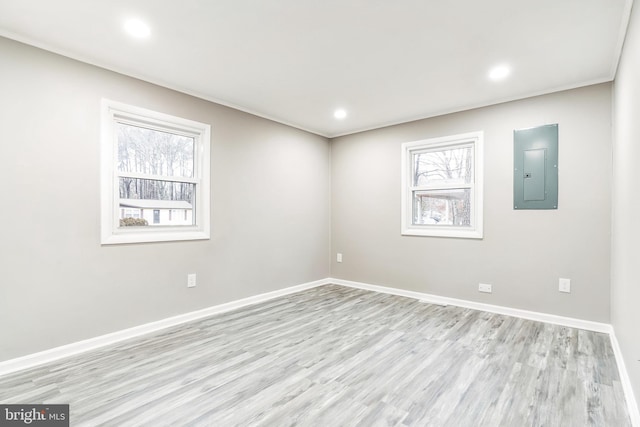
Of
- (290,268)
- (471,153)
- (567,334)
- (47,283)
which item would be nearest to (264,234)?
(290,268)

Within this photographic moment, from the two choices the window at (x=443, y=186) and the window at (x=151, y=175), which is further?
the window at (x=443, y=186)

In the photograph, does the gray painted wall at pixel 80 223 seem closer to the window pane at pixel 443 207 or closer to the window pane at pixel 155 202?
the window pane at pixel 155 202

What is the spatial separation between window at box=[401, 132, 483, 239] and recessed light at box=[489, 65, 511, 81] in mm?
872

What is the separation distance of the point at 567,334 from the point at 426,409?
6.64 feet

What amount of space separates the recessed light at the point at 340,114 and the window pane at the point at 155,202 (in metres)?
1.96

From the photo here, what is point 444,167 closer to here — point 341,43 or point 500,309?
point 500,309

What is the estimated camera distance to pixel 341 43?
7.86 ft

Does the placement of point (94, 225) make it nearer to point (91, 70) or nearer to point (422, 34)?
point (91, 70)

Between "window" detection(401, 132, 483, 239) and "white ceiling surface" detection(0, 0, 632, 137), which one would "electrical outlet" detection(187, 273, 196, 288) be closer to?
"white ceiling surface" detection(0, 0, 632, 137)

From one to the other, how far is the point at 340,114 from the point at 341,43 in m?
1.69

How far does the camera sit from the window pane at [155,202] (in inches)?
118

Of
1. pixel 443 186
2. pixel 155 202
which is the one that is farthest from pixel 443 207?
pixel 155 202

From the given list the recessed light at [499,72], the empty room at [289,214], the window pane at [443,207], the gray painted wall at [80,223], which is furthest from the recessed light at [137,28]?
the window pane at [443,207]

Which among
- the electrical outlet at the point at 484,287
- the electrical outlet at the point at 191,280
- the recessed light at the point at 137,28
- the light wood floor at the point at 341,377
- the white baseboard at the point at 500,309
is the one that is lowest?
the light wood floor at the point at 341,377
